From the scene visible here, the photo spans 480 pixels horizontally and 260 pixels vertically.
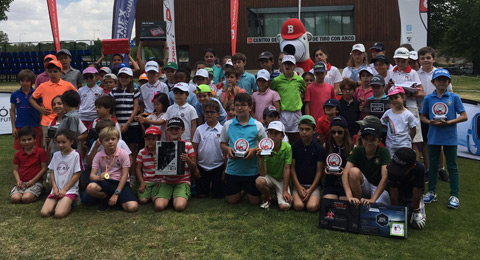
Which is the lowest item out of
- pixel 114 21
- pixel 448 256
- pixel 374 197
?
pixel 448 256

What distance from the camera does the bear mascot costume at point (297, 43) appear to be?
25.0 ft

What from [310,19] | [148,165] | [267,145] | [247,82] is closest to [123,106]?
[148,165]

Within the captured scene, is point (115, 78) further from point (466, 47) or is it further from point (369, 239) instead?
point (466, 47)

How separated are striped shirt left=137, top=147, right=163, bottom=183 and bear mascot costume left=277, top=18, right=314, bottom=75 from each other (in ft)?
11.9

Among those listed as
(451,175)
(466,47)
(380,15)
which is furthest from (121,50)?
(466,47)

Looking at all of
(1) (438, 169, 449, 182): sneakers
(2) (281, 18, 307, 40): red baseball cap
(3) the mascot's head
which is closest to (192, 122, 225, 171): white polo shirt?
(3) the mascot's head

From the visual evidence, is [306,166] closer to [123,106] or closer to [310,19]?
[123,106]

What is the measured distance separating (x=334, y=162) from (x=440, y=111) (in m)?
1.53

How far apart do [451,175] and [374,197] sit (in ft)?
4.65

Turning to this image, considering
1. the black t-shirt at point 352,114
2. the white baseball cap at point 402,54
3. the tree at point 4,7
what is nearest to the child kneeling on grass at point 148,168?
the black t-shirt at point 352,114

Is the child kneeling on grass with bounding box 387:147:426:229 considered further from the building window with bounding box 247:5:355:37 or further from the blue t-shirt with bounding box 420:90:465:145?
the building window with bounding box 247:5:355:37

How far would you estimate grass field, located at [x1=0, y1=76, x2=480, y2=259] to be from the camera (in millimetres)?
3598

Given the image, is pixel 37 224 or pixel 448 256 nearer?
pixel 448 256

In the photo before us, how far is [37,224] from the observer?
14.4 ft
